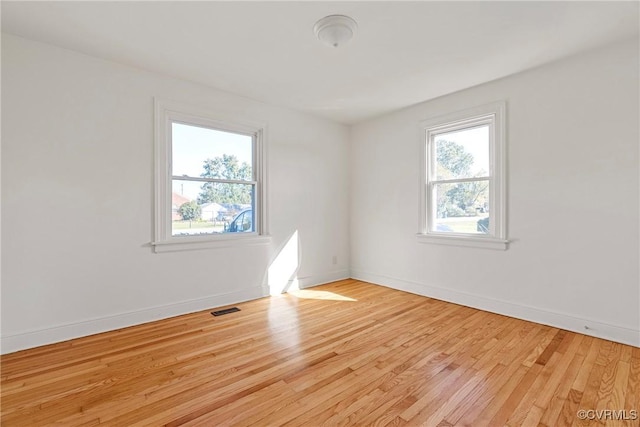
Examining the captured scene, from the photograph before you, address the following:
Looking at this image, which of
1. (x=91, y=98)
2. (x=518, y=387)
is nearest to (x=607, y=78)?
→ (x=518, y=387)

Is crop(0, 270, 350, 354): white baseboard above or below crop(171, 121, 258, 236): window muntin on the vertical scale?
below

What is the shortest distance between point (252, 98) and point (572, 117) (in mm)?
3330

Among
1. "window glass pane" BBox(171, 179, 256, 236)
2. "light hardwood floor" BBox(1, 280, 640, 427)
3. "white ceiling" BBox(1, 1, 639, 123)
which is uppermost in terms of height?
"white ceiling" BBox(1, 1, 639, 123)

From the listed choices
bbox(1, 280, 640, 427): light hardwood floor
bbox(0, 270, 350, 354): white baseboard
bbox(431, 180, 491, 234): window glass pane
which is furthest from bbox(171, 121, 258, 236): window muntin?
bbox(431, 180, 491, 234): window glass pane

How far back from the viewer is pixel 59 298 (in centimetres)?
260

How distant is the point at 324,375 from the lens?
6.72 ft

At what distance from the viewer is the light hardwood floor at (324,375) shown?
1.67m

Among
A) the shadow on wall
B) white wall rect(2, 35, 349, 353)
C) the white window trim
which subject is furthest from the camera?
the shadow on wall

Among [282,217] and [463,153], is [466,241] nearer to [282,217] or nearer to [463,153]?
[463,153]

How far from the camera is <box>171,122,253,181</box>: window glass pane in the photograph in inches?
130

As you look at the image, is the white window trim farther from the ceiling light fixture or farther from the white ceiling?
the ceiling light fixture

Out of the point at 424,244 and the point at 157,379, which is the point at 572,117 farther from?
the point at 157,379

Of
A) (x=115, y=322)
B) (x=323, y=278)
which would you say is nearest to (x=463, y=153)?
(x=323, y=278)

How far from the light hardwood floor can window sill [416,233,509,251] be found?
2.57 feet
